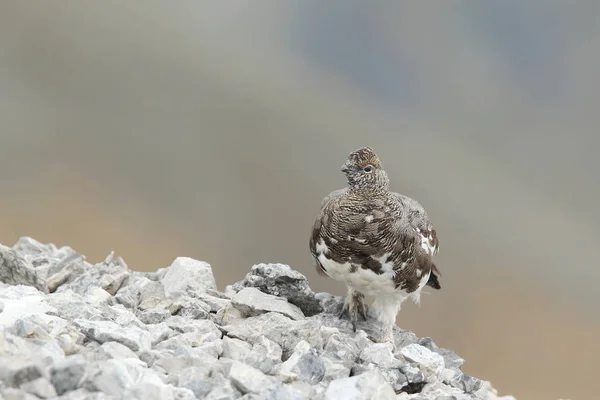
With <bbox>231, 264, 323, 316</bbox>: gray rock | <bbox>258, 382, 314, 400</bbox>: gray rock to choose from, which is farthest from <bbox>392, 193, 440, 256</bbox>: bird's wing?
<bbox>258, 382, 314, 400</bbox>: gray rock

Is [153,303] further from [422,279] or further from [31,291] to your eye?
[422,279]

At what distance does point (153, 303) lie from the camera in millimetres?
6664

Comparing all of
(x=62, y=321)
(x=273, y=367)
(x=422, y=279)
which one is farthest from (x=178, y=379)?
(x=422, y=279)

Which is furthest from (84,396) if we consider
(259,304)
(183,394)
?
(259,304)

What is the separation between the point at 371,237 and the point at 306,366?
1717 millimetres

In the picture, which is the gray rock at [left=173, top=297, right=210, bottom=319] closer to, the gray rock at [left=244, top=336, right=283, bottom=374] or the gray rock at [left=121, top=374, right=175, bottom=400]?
the gray rock at [left=244, top=336, right=283, bottom=374]

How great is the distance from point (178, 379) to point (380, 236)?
8.35 feet

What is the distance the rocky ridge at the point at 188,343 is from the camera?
429cm

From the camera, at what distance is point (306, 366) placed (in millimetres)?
5156

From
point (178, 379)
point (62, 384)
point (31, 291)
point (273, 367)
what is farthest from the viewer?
point (31, 291)

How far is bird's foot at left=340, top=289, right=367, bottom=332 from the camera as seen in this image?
7352 mm

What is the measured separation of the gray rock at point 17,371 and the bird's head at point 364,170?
319cm

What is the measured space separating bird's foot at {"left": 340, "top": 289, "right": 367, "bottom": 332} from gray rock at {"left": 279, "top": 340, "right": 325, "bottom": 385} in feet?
6.81

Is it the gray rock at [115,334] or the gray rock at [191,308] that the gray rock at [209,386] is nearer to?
the gray rock at [115,334]
